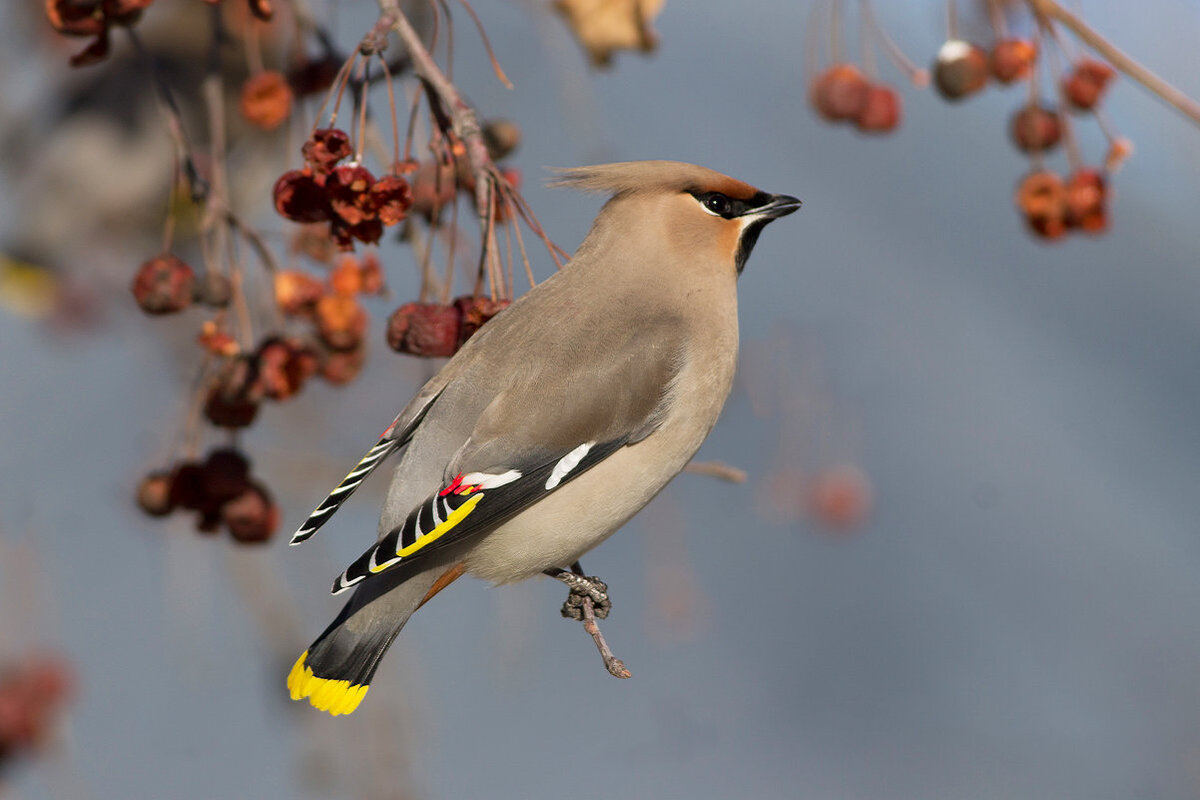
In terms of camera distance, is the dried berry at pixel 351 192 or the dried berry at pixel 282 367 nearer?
the dried berry at pixel 351 192

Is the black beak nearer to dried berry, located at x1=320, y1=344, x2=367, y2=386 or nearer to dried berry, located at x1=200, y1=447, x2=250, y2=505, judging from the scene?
dried berry, located at x1=320, y1=344, x2=367, y2=386

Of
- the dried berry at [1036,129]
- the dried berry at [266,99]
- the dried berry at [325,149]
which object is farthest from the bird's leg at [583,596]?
the dried berry at [1036,129]

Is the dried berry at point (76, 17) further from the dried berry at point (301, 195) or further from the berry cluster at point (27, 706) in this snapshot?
the berry cluster at point (27, 706)

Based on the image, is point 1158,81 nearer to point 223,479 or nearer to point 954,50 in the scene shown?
point 954,50

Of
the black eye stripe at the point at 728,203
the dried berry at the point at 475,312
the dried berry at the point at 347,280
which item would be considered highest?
the dried berry at the point at 475,312

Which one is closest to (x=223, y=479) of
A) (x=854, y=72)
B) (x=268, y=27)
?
(x=268, y=27)

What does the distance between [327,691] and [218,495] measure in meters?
0.38

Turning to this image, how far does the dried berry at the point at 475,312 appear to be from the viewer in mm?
2031

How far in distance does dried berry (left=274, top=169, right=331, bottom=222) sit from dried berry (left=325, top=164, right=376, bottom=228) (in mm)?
22

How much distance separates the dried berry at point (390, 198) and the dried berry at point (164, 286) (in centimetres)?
40

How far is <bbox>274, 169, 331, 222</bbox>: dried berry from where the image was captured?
1.99 metres

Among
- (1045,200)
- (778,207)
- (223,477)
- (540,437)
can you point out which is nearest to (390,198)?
(540,437)

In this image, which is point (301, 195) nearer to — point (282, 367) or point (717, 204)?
point (282, 367)

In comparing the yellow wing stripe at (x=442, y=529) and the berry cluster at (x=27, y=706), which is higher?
the yellow wing stripe at (x=442, y=529)
